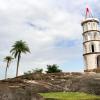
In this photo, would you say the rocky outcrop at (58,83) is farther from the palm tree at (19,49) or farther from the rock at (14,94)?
the palm tree at (19,49)

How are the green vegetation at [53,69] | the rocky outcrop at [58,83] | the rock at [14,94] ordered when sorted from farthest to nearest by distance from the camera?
the green vegetation at [53,69] → the rocky outcrop at [58,83] → the rock at [14,94]

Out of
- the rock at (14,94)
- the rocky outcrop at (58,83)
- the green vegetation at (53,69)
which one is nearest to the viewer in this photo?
the rock at (14,94)

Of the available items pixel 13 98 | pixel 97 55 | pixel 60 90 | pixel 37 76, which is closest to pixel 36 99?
pixel 13 98

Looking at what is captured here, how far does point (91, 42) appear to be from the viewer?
306 ft

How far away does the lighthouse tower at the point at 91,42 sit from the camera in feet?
301

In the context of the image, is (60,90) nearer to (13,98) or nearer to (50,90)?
(50,90)

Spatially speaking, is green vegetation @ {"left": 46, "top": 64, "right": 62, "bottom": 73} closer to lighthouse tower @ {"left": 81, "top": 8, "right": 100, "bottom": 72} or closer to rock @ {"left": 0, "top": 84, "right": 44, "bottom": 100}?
lighthouse tower @ {"left": 81, "top": 8, "right": 100, "bottom": 72}

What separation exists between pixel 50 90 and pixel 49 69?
5172cm

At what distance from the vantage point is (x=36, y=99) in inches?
756

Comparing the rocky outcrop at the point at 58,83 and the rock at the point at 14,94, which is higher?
the rocky outcrop at the point at 58,83

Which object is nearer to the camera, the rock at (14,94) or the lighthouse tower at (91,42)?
the rock at (14,94)

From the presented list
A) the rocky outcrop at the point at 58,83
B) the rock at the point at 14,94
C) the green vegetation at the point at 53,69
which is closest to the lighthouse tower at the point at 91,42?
the green vegetation at the point at 53,69

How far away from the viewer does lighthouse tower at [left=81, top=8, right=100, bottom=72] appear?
9162 cm

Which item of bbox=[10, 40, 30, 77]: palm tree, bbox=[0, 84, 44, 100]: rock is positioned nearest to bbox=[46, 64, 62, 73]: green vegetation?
bbox=[10, 40, 30, 77]: palm tree
